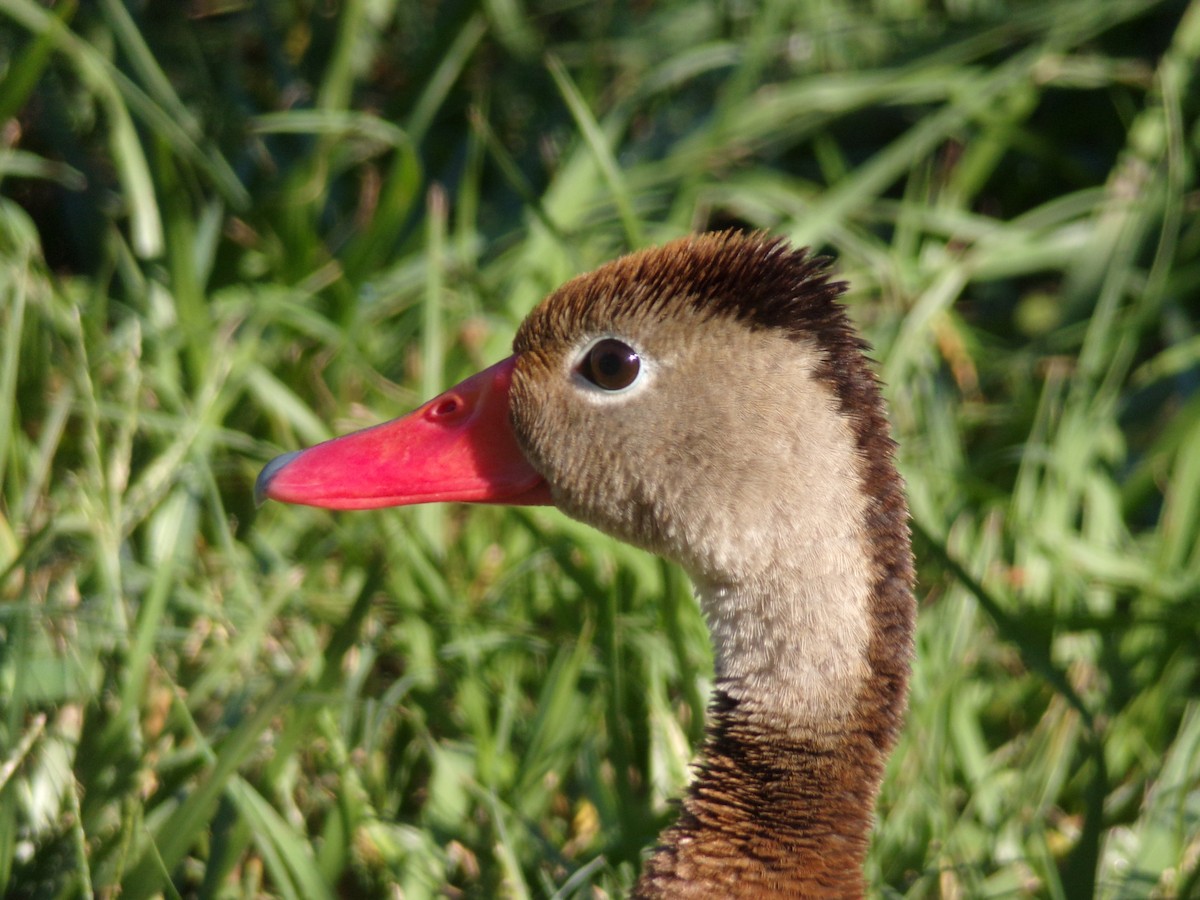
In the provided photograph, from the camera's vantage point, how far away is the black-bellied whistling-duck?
1.71m

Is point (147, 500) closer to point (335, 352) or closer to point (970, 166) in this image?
point (335, 352)

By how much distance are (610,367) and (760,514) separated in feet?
0.95

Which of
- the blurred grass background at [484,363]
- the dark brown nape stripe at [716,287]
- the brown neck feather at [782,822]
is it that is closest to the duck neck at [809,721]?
the brown neck feather at [782,822]

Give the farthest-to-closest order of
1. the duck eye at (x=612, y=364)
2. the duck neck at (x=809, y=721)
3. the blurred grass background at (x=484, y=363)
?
the blurred grass background at (x=484, y=363), the duck eye at (x=612, y=364), the duck neck at (x=809, y=721)

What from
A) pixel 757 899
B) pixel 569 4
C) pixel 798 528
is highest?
pixel 569 4

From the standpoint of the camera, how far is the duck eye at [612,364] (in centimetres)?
186

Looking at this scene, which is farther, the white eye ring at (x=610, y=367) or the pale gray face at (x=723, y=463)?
the white eye ring at (x=610, y=367)

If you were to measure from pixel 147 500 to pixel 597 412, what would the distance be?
3.58ft

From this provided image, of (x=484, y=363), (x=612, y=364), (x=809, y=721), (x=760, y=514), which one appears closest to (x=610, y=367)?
(x=612, y=364)

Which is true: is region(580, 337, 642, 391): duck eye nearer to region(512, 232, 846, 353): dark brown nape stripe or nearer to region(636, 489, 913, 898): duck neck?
region(512, 232, 846, 353): dark brown nape stripe

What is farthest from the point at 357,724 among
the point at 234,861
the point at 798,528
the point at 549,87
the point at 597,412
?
the point at 549,87

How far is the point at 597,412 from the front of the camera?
190 centimetres

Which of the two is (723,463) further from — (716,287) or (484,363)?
(484,363)

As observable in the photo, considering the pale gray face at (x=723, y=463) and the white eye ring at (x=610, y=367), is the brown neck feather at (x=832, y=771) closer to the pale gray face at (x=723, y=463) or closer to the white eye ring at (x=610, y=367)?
the pale gray face at (x=723, y=463)
